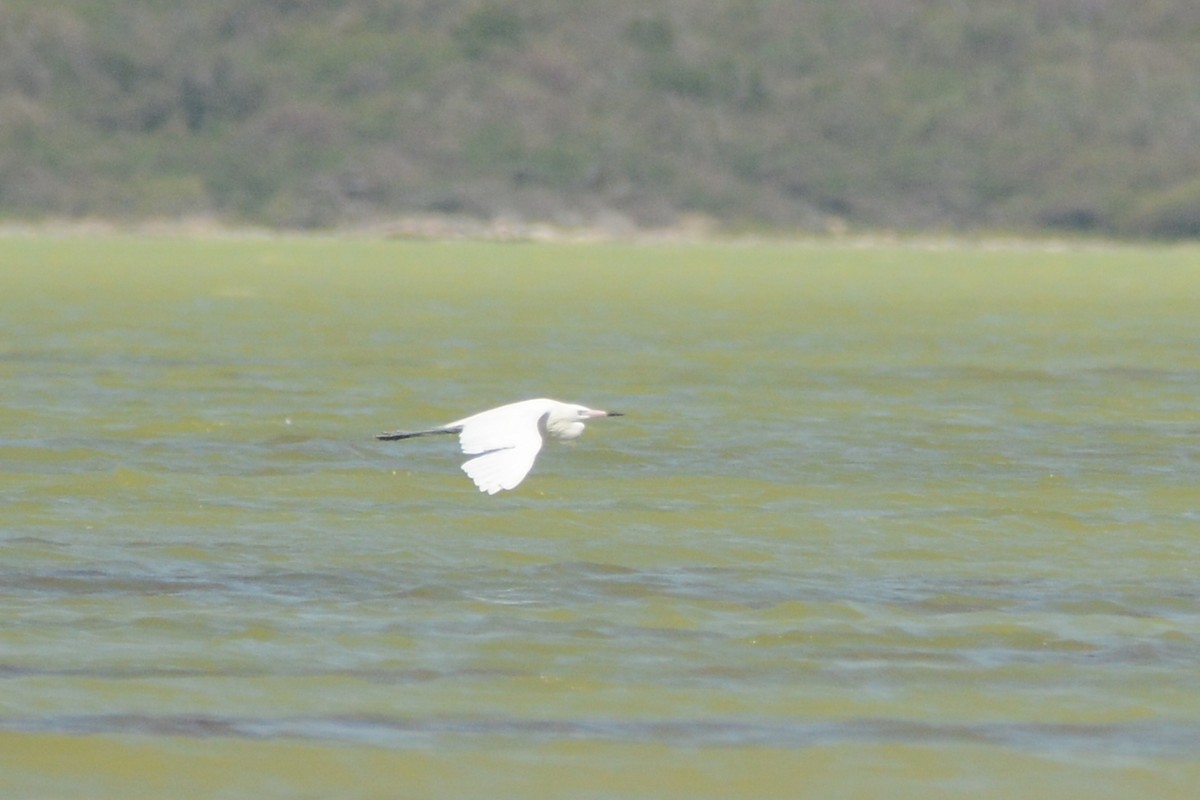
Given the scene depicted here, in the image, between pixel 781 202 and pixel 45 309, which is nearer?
pixel 45 309

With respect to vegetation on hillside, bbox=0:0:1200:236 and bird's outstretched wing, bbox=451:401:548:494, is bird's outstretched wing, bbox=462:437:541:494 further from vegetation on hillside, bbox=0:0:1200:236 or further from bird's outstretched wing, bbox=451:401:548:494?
vegetation on hillside, bbox=0:0:1200:236

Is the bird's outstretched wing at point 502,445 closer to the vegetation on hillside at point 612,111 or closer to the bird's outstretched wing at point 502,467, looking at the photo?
the bird's outstretched wing at point 502,467

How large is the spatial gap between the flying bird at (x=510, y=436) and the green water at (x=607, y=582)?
601 millimetres

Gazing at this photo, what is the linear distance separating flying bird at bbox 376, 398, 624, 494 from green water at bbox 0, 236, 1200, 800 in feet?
1.97

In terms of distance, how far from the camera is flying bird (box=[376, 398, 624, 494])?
11820mm

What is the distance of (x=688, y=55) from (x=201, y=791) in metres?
118

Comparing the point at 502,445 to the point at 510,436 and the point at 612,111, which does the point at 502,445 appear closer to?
the point at 510,436

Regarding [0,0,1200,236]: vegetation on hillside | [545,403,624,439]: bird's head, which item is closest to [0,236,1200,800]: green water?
[545,403,624,439]: bird's head

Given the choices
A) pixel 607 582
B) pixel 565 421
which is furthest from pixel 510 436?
pixel 565 421

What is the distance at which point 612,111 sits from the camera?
394 ft

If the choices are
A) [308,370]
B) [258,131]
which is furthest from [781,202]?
[308,370]

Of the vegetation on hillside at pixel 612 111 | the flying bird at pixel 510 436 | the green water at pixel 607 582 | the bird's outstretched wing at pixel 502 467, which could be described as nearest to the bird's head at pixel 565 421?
the flying bird at pixel 510 436

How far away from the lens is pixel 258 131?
4545 inches

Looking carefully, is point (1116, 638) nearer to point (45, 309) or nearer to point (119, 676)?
point (119, 676)
